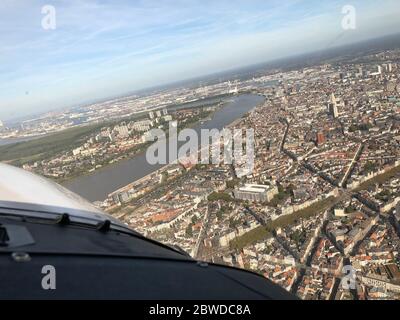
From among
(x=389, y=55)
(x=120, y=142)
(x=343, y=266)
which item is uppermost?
(x=389, y=55)

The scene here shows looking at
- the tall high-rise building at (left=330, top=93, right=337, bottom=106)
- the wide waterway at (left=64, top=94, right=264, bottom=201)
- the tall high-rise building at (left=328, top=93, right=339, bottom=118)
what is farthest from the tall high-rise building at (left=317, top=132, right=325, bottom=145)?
the tall high-rise building at (left=330, top=93, right=337, bottom=106)

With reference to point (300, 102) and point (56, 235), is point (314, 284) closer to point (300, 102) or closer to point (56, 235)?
point (56, 235)

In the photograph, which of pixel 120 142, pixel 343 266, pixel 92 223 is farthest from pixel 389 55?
pixel 92 223

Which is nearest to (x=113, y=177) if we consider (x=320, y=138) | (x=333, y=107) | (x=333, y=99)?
(x=320, y=138)

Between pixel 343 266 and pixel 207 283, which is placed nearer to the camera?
pixel 207 283

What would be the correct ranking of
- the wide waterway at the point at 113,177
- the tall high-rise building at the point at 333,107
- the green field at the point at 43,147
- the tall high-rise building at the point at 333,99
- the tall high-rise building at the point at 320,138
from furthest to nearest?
1. the tall high-rise building at the point at 333,99
2. the tall high-rise building at the point at 333,107
3. the green field at the point at 43,147
4. the tall high-rise building at the point at 320,138
5. the wide waterway at the point at 113,177

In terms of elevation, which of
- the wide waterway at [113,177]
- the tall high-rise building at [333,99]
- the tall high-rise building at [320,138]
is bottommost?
the wide waterway at [113,177]

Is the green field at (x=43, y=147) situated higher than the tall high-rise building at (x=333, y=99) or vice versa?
the tall high-rise building at (x=333, y=99)

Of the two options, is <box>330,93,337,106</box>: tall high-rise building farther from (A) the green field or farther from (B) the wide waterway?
(A) the green field

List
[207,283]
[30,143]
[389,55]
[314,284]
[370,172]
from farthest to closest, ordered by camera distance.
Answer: [389,55] < [30,143] < [370,172] < [314,284] < [207,283]

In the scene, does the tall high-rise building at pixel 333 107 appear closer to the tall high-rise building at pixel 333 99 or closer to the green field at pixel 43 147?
the tall high-rise building at pixel 333 99

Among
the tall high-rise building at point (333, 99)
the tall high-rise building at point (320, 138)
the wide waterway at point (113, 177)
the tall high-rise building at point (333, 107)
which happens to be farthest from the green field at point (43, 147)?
the tall high-rise building at point (333, 99)
